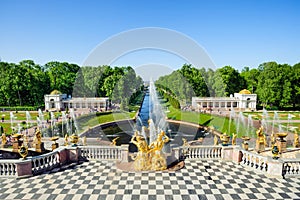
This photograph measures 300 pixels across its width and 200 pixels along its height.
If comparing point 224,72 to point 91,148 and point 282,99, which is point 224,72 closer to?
point 282,99

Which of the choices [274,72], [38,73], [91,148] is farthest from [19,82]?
[274,72]

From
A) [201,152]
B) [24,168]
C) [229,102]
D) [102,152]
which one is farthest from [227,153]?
[229,102]

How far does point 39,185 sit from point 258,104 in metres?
50.4

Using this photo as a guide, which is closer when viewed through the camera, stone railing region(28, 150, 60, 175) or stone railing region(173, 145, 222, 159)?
stone railing region(28, 150, 60, 175)

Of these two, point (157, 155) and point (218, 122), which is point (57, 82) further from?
point (157, 155)

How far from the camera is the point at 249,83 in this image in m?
52.2

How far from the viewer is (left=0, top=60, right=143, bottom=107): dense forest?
41250 millimetres

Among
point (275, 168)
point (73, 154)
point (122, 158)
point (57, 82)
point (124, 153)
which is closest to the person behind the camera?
point (275, 168)

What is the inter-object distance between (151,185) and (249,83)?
167ft

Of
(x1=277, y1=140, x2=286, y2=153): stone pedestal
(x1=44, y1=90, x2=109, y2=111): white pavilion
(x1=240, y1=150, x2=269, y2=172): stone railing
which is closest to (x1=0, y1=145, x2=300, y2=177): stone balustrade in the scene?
(x1=240, y1=150, x2=269, y2=172): stone railing

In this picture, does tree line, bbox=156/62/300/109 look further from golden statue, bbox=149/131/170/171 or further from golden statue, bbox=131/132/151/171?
golden statue, bbox=131/132/151/171

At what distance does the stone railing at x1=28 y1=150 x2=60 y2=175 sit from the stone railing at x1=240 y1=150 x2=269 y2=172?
29.5 ft

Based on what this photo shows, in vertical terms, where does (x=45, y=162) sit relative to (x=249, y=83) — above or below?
below

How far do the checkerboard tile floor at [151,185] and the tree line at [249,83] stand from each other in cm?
3710
